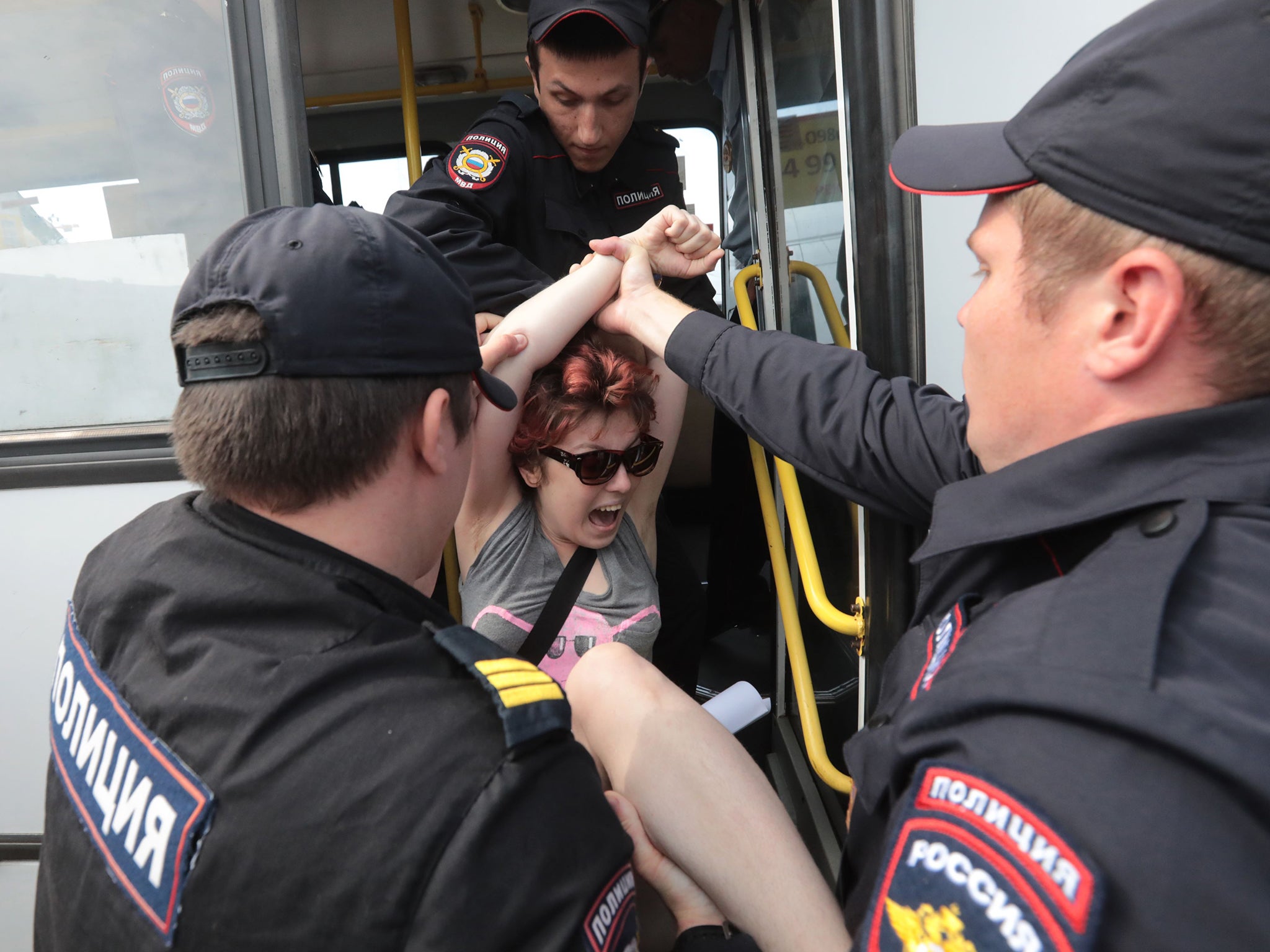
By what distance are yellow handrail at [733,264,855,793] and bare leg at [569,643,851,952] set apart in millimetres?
236

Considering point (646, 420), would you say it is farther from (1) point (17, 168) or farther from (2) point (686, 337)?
(1) point (17, 168)

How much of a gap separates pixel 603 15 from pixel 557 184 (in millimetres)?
407

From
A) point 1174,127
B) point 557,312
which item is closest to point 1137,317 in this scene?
point 1174,127

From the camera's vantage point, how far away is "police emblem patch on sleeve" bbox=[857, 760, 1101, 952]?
19.9 inches

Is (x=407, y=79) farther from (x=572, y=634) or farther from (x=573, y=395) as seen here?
(x=572, y=634)

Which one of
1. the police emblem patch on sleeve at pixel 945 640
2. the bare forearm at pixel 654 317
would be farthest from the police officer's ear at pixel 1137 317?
the bare forearm at pixel 654 317

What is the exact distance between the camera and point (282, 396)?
80 centimetres

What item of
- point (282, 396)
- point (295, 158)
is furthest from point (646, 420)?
point (282, 396)

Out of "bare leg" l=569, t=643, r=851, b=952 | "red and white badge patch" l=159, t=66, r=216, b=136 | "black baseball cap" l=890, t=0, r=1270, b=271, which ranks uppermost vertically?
"red and white badge patch" l=159, t=66, r=216, b=136

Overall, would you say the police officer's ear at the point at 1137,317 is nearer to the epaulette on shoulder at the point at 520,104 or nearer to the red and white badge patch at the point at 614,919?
the red and white badge patch at the point at 614,919

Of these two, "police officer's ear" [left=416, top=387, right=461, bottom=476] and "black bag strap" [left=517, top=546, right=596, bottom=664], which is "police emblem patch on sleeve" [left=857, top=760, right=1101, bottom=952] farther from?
"black bag strap" [left=517, top=546, right=596, bottom=664]

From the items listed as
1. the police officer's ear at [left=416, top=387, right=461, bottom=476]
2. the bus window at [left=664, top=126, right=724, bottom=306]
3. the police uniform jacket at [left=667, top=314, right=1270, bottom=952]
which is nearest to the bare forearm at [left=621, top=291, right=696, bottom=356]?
the police officer's ear at [left=416, top=387, right=461, bottom=476]

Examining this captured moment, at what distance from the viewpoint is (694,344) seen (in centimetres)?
141

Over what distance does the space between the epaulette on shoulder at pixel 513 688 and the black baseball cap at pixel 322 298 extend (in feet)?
0.95
